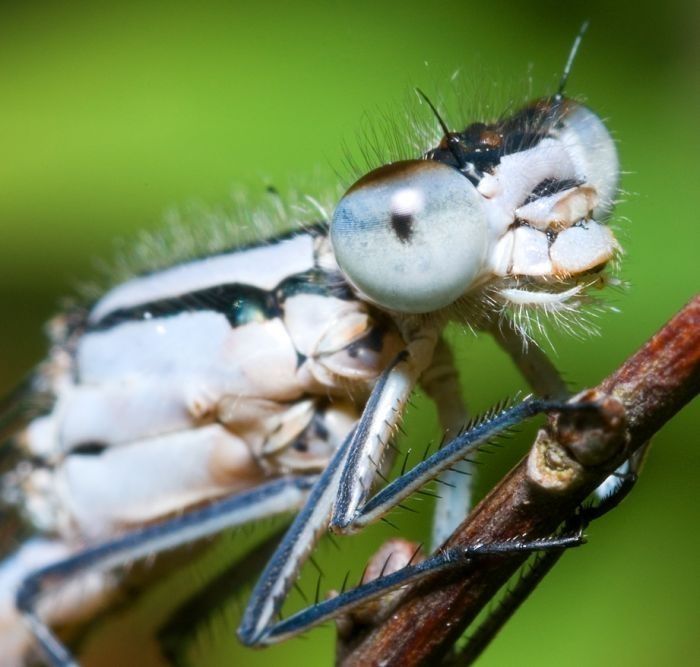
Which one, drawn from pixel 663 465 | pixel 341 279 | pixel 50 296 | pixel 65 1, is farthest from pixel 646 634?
pixel 65 1

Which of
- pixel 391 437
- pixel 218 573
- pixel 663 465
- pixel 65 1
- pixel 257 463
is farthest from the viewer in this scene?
pixel 65 1

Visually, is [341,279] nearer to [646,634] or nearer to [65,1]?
[646,634]

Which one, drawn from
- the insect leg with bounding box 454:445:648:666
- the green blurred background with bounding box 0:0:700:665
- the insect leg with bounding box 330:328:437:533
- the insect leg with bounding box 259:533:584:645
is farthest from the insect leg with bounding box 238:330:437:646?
the green blurred background with bounding box 0:0:700:665

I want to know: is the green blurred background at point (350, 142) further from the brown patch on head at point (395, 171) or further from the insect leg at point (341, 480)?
the brown patch on head at point (395, 171)

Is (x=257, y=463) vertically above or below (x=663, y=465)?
above

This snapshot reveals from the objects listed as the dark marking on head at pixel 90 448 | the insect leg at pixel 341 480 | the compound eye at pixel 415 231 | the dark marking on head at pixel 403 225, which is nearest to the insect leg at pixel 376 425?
the insect leg at pixel 341 480

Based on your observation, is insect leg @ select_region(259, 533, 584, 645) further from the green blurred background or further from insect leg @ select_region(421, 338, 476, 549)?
the green blurred background
